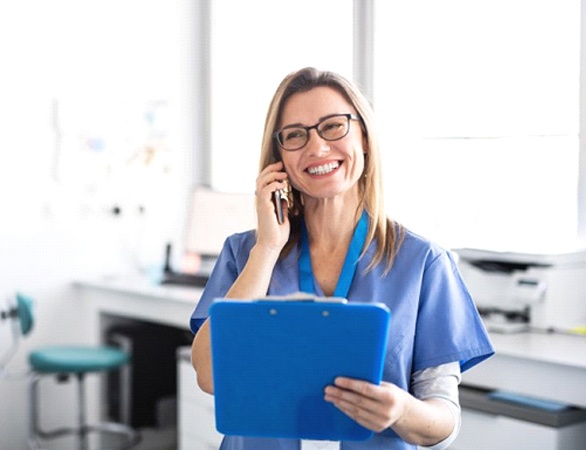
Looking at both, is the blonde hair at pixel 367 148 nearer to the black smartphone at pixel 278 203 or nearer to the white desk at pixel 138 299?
the black smartphone at pixel 278 203

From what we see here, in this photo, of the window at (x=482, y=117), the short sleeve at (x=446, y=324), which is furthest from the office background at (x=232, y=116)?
the short sleeve at (x=446, y=324)

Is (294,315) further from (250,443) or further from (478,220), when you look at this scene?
(478,220)

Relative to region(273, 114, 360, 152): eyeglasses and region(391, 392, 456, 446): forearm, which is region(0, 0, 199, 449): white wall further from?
region(391, 392, 456, 446): forearm

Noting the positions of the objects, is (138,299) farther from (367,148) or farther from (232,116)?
(367,148)

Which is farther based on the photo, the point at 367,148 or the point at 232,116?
the point at 232,116

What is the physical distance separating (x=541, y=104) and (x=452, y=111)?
1.50 feet

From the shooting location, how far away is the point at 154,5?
15.7 ft

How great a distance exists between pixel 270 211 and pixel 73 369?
2.42 meters

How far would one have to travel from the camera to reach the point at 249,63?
4895mm

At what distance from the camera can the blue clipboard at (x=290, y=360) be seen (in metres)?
1.39

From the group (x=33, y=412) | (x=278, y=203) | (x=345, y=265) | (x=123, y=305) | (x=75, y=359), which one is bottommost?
(x=33, y=412)

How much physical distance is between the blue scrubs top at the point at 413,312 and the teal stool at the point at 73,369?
2328 millimetres

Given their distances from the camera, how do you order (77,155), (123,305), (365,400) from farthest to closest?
(77,155), (123,305), (365,400)

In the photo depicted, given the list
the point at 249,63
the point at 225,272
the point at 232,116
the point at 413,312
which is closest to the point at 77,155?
the point at 232,116
